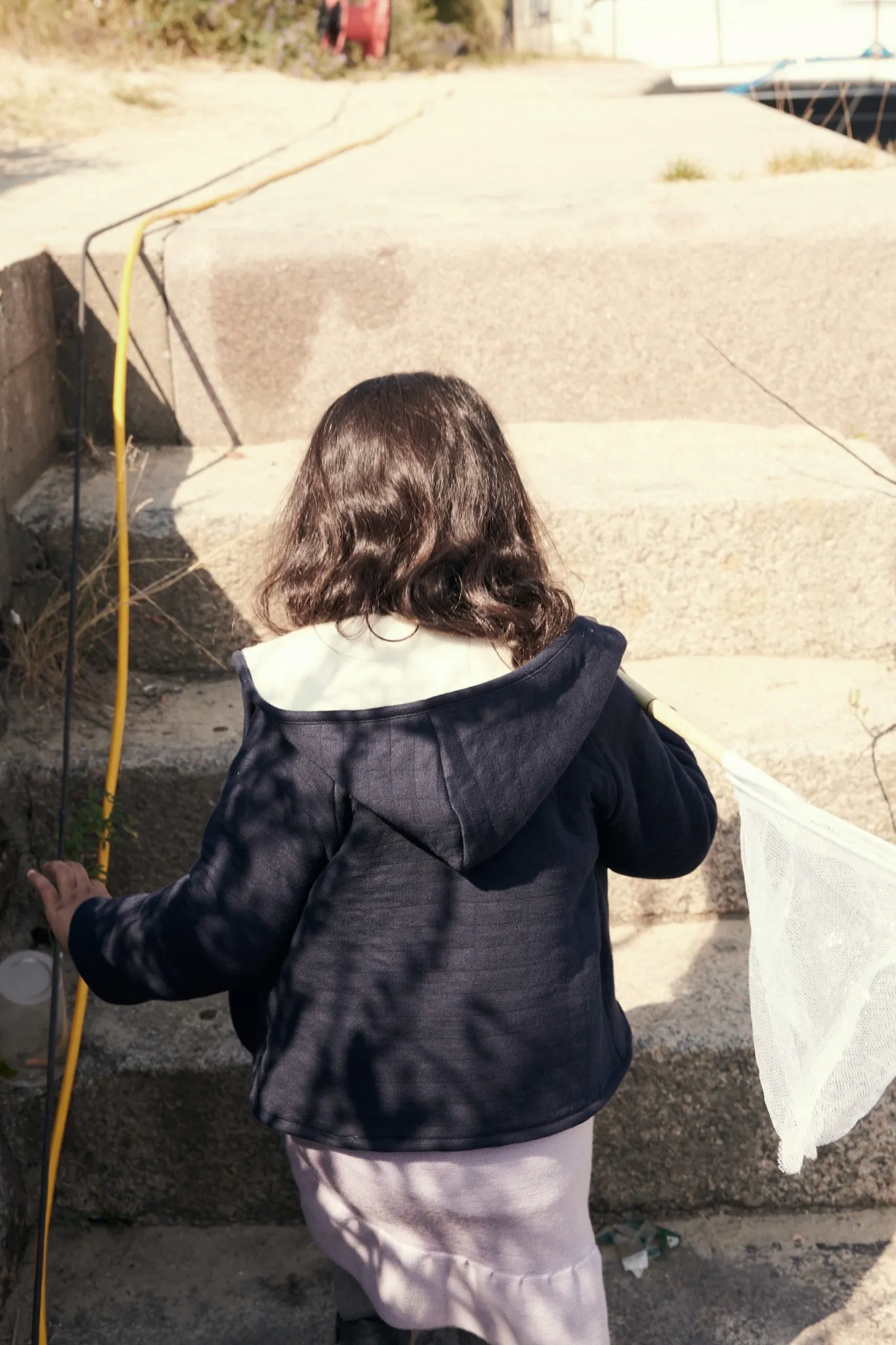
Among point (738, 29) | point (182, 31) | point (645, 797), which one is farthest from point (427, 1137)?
point (738, 29)

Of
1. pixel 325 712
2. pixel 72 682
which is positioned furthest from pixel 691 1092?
pixel 72 682

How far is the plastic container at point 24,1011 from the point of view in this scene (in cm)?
242

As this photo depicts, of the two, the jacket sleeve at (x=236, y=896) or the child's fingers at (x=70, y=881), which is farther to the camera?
the child's fingers at (x=70, y=881)

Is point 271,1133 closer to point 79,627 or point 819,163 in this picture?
point 79,627

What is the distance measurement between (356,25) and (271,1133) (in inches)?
386

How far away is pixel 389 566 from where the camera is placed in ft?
5.22

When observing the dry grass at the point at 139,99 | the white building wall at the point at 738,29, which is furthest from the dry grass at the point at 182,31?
the white building wall at the point at 738,29

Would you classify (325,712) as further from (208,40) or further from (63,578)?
(208,40)

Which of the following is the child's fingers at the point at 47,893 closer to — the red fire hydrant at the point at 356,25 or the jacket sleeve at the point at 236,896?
the jacket sleeve at the point at 236,896

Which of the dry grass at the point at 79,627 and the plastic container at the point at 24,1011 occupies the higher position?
the dry grass at the point at 79,627

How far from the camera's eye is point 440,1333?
218cm

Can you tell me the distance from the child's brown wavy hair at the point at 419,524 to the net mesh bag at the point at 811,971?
37 cm

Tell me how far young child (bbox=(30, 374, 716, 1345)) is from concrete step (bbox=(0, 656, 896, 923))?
2.64 feet

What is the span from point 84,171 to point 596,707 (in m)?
4.32
